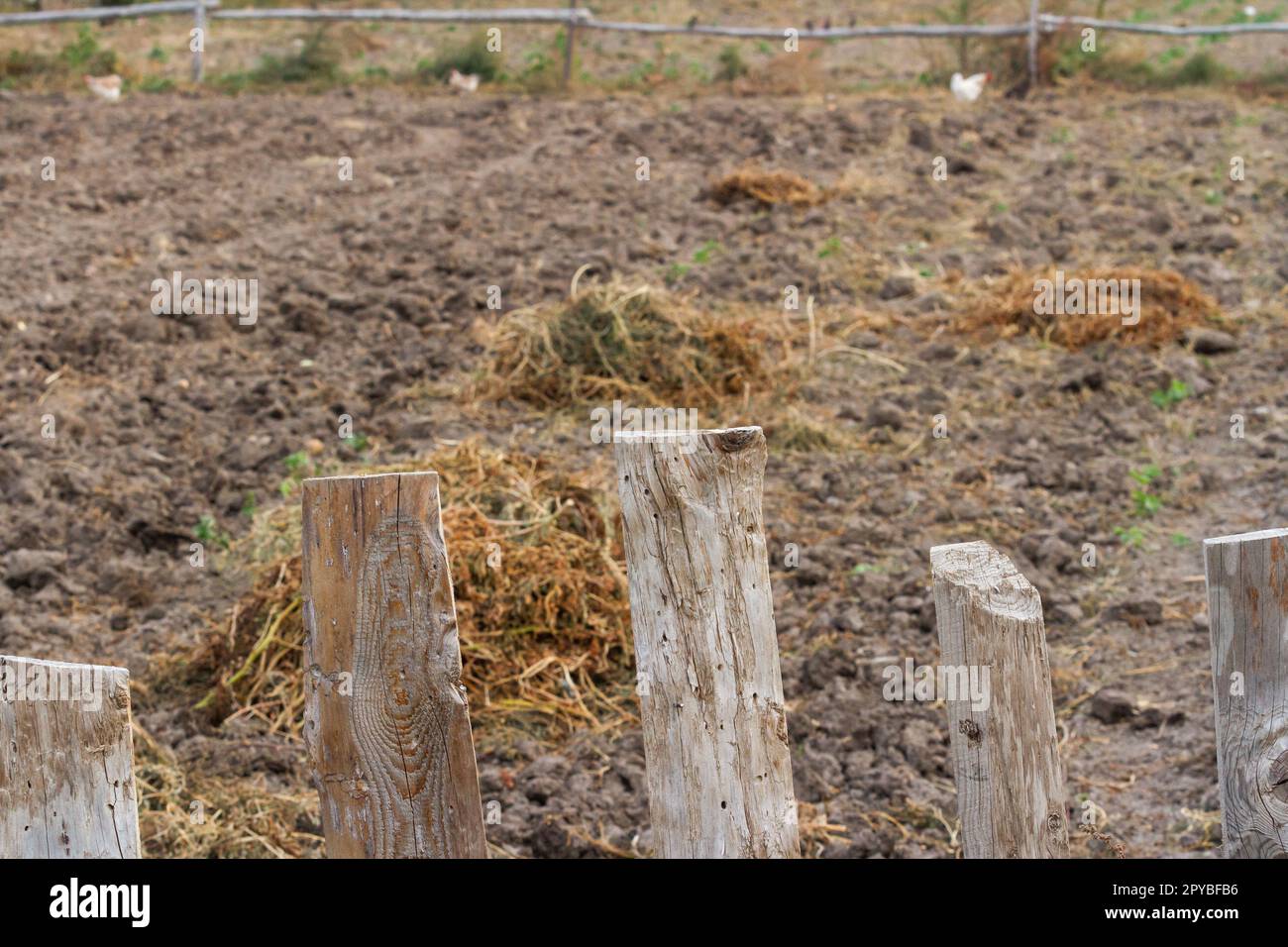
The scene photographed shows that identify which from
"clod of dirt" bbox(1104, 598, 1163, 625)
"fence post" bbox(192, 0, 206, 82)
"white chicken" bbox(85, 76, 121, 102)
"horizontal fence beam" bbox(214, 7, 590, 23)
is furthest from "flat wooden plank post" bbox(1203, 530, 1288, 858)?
"fence post" bbox(192, 0, 206, 82)

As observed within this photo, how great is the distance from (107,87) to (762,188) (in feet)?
20.9

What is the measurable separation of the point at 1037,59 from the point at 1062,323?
21.0 feet

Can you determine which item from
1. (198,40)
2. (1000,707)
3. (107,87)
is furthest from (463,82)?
(1000,707)

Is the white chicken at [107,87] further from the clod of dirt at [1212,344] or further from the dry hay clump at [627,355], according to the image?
the clod of dirt at [1212,344]

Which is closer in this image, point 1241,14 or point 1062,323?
point 1062,323

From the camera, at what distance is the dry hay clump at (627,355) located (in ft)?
19.9

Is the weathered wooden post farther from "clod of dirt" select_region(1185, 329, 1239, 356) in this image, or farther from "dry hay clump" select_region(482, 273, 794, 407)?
"clod of dirt" select_region(1185, 329, 1239, 356)

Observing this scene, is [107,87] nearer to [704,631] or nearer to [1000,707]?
[704,631]

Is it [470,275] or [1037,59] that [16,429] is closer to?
[470,275]

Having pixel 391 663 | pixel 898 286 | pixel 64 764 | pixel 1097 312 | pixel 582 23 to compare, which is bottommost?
pixel 64 764

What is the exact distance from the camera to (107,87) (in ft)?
38.6

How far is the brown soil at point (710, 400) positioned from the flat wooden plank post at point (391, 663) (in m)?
1.61

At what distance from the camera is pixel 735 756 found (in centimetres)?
190
